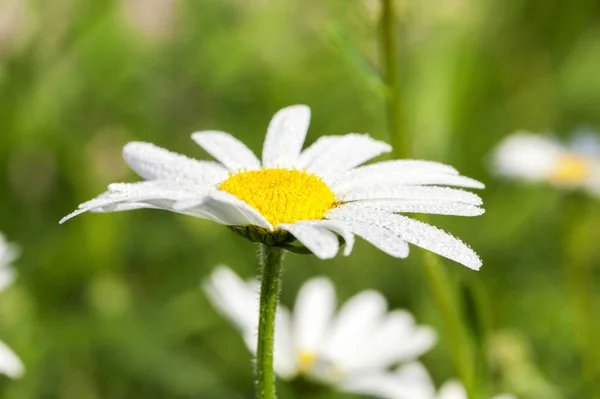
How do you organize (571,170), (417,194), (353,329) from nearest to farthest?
1. (417,194)
2. (353,329)
3. (571,170)

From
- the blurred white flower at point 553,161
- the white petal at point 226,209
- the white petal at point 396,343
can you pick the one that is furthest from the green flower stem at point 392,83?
the blurred white flower at point 553,161

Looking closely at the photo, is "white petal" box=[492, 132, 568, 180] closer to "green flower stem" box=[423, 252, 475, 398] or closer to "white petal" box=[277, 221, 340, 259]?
"green flower stem" box=[423, 252, 475, 398]

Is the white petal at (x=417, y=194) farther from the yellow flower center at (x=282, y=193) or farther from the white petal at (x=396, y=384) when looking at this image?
the white petal at (x=396, y=384)

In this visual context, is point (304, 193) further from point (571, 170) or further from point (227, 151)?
point (571, 170)

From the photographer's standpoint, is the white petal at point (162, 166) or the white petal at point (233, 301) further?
the white petal at point (233, 301)

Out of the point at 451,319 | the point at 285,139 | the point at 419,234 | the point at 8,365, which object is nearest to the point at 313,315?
the point at 451,319

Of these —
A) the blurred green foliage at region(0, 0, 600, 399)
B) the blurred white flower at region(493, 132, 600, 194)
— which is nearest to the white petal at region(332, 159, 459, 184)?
the blurred green foliage at region(0, 0, 600, 399)

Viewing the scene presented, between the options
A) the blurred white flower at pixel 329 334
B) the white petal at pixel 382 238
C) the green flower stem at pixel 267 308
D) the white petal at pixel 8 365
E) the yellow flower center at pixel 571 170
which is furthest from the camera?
the yellow flower center at pixel 571 170
